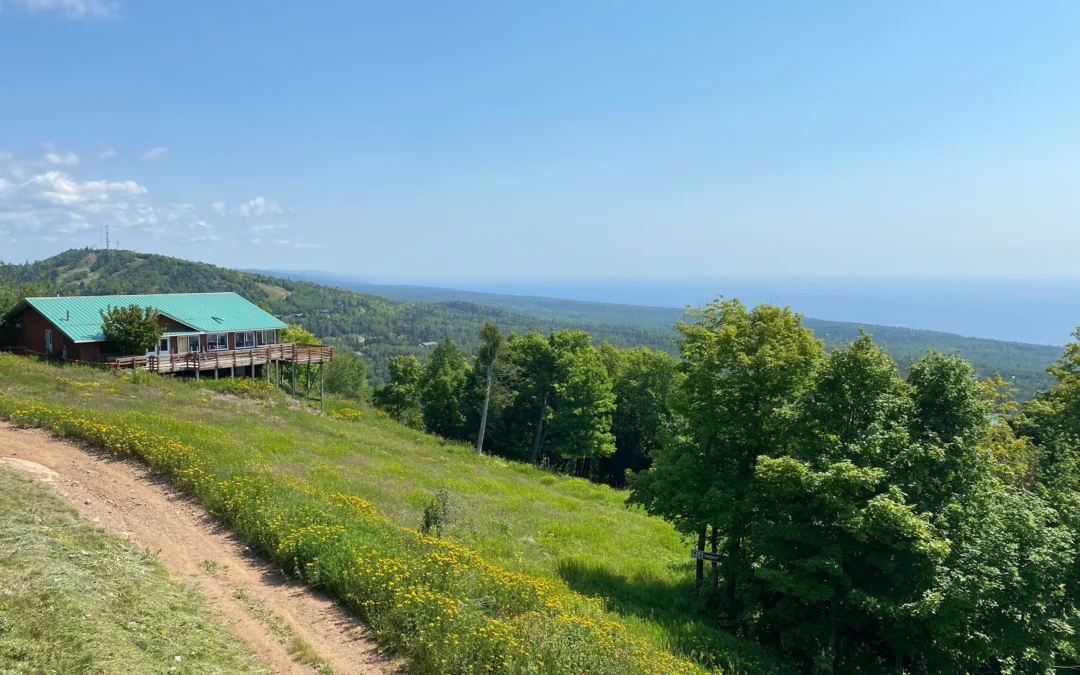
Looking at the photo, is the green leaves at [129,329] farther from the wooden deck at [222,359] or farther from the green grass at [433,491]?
the green grass at [433,491]

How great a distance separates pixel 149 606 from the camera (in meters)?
8.59

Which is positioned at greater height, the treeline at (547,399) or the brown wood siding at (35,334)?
the brown wood siding at (35,334)

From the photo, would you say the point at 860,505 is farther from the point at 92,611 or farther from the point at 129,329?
the point at 129,329

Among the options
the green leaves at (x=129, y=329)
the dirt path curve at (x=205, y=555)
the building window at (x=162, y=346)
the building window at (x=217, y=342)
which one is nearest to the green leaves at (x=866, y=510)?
the dirt path curve at (x=205, y=555)

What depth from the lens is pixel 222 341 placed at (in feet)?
139

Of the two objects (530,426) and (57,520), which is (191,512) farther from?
(530,426)

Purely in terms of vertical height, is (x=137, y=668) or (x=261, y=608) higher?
(x=137, y=668)

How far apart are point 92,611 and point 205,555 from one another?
446cm

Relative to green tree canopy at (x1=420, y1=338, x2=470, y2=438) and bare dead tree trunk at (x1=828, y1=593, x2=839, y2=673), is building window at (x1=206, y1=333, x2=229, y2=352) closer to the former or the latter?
green tree canopy at (x1=420, y1=338, x2=470, y2=438)

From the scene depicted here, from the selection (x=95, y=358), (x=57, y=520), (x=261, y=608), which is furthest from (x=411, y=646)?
(x=95, y=358)

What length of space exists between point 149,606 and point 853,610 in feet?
43.5

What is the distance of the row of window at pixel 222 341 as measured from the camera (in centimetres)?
4012

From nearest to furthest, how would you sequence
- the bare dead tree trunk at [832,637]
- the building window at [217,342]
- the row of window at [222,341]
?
the bare dead tree trunk at [832,637], the row of window at [222,341], the building window at [217,342]

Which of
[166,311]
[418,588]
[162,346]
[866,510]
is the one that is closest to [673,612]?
[866,510]
